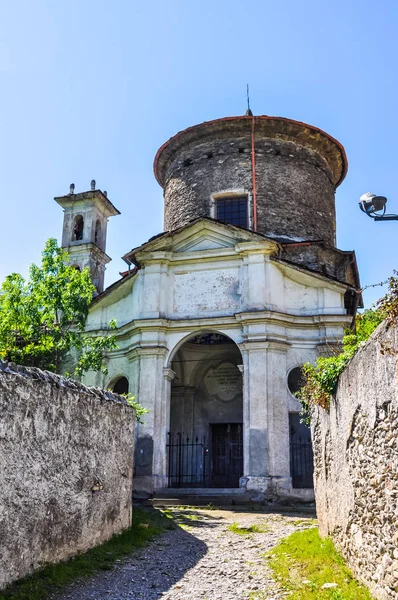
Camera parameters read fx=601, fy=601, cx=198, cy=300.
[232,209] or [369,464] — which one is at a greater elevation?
[232,209]

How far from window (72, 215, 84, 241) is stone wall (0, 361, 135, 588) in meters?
14.4

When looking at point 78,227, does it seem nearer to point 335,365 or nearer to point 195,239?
point 195,239

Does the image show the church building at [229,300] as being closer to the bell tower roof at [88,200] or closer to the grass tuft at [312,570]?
the bell tower roof at [88,200]

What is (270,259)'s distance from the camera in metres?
16.4

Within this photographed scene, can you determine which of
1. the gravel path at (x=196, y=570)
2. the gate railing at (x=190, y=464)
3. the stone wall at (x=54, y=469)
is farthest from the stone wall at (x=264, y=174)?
the stone wall at (x=54, y=469)

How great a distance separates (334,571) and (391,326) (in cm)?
308

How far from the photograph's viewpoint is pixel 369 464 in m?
5.57

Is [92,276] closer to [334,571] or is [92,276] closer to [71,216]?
[71,216]

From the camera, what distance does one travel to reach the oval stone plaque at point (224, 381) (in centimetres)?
1916

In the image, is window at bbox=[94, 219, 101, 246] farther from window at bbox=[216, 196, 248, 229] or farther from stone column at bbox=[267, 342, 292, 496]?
stone column at bbox=[267, 342, 292, 496]

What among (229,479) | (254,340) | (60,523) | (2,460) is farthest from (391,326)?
(229,479)

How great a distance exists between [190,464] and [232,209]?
8.34 m

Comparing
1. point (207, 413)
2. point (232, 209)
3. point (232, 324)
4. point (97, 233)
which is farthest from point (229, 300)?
point (97, 233)

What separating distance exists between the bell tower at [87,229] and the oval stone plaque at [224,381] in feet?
17.6
